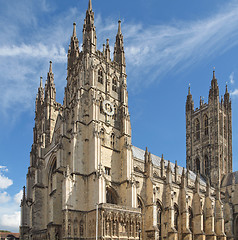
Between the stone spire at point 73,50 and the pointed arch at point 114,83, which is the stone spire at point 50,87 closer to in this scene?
the stone spire at point 73,50

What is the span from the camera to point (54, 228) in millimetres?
41844

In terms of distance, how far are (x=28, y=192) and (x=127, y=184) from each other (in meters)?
22.1

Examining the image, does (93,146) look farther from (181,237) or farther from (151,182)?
(181,237)

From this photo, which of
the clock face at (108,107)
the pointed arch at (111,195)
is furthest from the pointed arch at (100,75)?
the pointed arch at (111,195)

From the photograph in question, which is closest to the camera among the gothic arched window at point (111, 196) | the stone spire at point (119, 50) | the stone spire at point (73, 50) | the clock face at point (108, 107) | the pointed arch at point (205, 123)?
the gothic arched window at point (111, 196)

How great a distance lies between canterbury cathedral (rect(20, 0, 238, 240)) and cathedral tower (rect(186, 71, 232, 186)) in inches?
385

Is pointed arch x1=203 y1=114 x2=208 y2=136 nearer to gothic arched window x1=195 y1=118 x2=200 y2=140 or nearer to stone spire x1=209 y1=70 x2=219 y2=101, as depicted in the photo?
gothic arched window x1=195 y1=118 x2=200 y2=140

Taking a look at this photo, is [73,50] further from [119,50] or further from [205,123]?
[205,123]

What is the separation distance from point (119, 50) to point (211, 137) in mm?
34754

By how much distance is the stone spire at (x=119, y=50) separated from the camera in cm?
5406

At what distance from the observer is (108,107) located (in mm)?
47625

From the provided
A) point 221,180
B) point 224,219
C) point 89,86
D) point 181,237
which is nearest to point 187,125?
point 221,180

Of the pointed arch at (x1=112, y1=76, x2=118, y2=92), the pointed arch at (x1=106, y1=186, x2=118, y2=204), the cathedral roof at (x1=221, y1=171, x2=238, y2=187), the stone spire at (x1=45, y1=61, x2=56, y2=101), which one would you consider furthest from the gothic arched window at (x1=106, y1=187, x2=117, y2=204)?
the cathedral roof at (x1=221, y1=171, x2=238, y2=187)

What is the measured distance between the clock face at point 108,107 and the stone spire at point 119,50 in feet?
30.7
